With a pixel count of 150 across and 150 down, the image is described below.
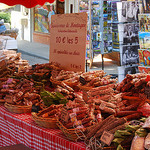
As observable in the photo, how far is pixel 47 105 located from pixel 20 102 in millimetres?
387

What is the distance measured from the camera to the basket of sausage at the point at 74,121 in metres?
2.35

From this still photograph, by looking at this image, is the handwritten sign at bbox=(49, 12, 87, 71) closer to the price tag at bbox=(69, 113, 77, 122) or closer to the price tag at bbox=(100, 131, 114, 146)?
the price tag at bbox=(69, 113, 77, 122)

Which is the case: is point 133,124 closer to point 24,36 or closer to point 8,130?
point 8,130

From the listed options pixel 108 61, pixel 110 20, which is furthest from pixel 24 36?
pixel 110 20

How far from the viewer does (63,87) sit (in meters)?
3.45

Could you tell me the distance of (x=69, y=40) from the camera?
426cm

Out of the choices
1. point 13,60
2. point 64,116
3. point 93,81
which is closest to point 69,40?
point 93,81

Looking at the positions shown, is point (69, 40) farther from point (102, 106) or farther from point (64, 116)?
point (64, 116)

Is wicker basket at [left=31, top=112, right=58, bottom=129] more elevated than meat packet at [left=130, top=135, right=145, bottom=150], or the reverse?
meat packet at [left=130, top=135, right=145, bottom=150]

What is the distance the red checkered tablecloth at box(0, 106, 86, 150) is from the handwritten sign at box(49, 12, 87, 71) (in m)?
1.35

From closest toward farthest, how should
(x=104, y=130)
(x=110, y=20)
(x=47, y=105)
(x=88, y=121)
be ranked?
(x=104, y=130) < (x=88, y=121) < (x=47, y=105) < (x=110, y=20)

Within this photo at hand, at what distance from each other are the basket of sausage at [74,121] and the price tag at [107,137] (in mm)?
247

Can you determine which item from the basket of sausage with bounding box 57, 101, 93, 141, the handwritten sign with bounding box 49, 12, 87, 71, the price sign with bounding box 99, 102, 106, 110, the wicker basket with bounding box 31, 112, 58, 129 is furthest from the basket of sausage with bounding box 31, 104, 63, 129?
the handwritten sign with bounding box 49, 12, 87, 71

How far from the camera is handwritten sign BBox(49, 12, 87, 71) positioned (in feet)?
13.3
